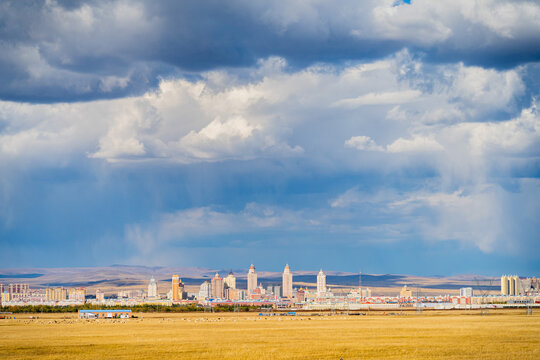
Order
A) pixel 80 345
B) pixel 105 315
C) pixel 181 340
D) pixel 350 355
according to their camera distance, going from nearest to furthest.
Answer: pixel 350 355
pixel 80 345
pixel 181 340
pixel 105 315

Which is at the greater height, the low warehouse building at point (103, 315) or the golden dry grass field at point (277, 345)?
the golden dry grass field at point (277, 345)

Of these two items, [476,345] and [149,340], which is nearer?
[476,345]

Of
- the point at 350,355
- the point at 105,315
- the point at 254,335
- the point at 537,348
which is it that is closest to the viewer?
the point at 350,355

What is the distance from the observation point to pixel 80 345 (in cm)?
8444

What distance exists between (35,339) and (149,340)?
15872mm

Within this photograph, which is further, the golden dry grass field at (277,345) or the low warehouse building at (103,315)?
the low warehouse building at (103,315)

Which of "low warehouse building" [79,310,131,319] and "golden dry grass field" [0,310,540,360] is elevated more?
"golden dry grass field" [0,310,540,360]

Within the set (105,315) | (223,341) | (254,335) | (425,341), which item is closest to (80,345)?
(223,341)

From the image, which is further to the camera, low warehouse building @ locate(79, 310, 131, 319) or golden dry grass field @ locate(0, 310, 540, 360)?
low warehouse building @ locate(79, 310, 131, 319)

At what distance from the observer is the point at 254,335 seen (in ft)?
331

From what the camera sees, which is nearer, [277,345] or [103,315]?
[277,345]

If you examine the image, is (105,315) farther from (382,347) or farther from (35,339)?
(382,347)

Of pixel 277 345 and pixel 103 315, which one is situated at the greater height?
pixel 277 345

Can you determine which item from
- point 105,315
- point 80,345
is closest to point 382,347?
point 80,345
